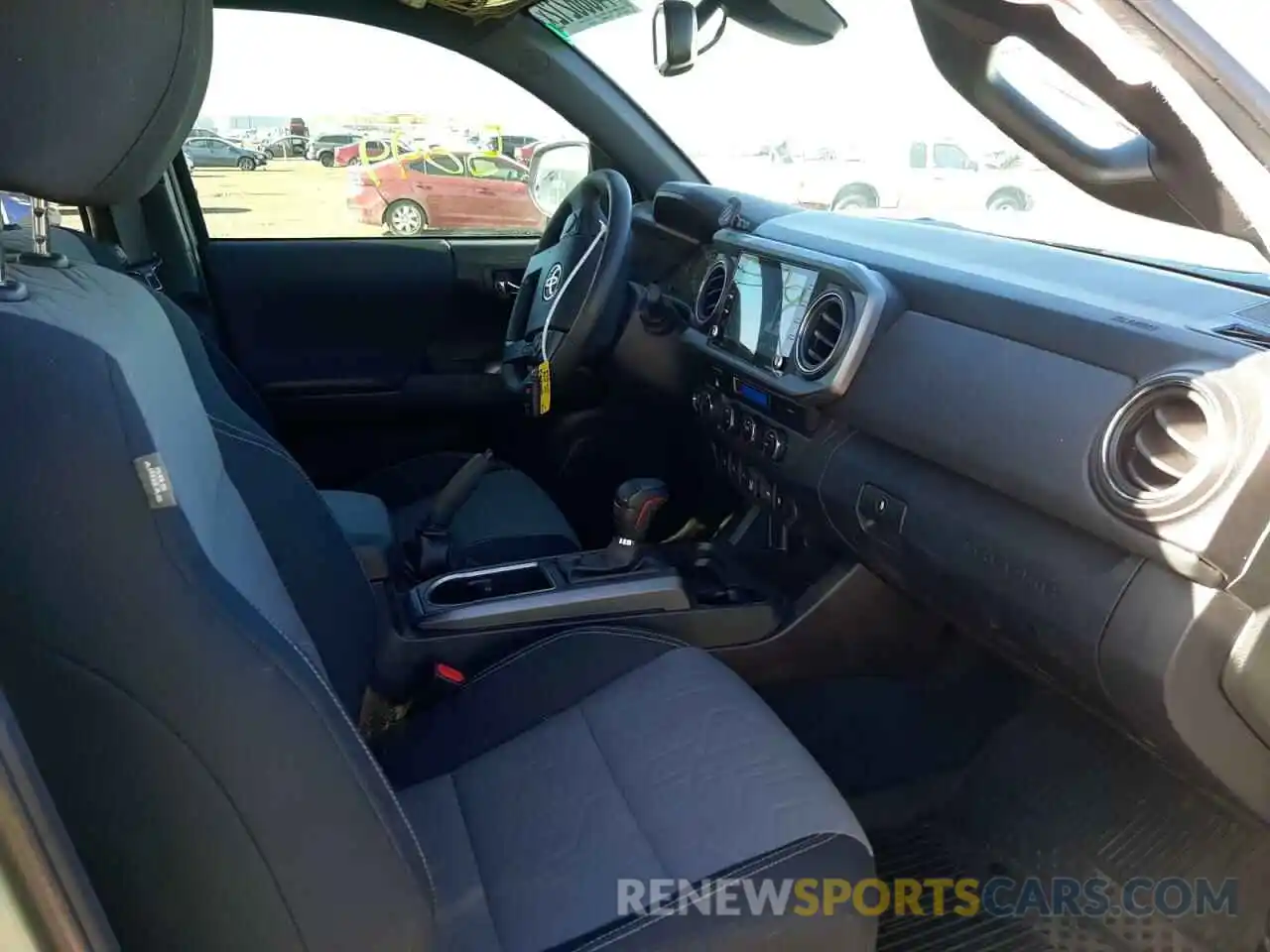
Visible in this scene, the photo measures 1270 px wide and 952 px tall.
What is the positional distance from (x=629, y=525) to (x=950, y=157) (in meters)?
0.80

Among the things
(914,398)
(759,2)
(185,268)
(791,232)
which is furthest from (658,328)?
(185,268)

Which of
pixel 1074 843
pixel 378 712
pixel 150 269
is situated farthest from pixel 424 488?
pixel 1074 843

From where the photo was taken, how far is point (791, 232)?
70.5 inches

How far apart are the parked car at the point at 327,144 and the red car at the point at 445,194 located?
9 centimetres

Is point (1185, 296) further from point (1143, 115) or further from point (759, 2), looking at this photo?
point (759, 2)

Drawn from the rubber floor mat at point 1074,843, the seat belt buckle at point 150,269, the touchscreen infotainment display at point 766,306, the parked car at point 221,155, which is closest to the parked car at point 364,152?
the parked car at point 221,155

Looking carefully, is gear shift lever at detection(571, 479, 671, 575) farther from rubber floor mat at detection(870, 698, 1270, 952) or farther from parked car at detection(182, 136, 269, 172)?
parked car at detection(182, 136, 269, 172)

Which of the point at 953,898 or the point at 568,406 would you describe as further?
the point at 568,406

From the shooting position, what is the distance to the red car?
8.25 feet

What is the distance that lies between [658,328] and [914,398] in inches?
28.3

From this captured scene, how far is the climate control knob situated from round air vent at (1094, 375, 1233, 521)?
2.17ft

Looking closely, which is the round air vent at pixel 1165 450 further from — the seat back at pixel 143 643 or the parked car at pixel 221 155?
the parked car at pixel 221 155

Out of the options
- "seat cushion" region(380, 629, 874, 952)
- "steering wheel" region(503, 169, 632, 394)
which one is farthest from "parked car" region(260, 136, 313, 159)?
"seat cushion" region(380, 629, 874, 952)

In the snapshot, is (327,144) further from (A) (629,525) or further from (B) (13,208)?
(B) (13,208)
